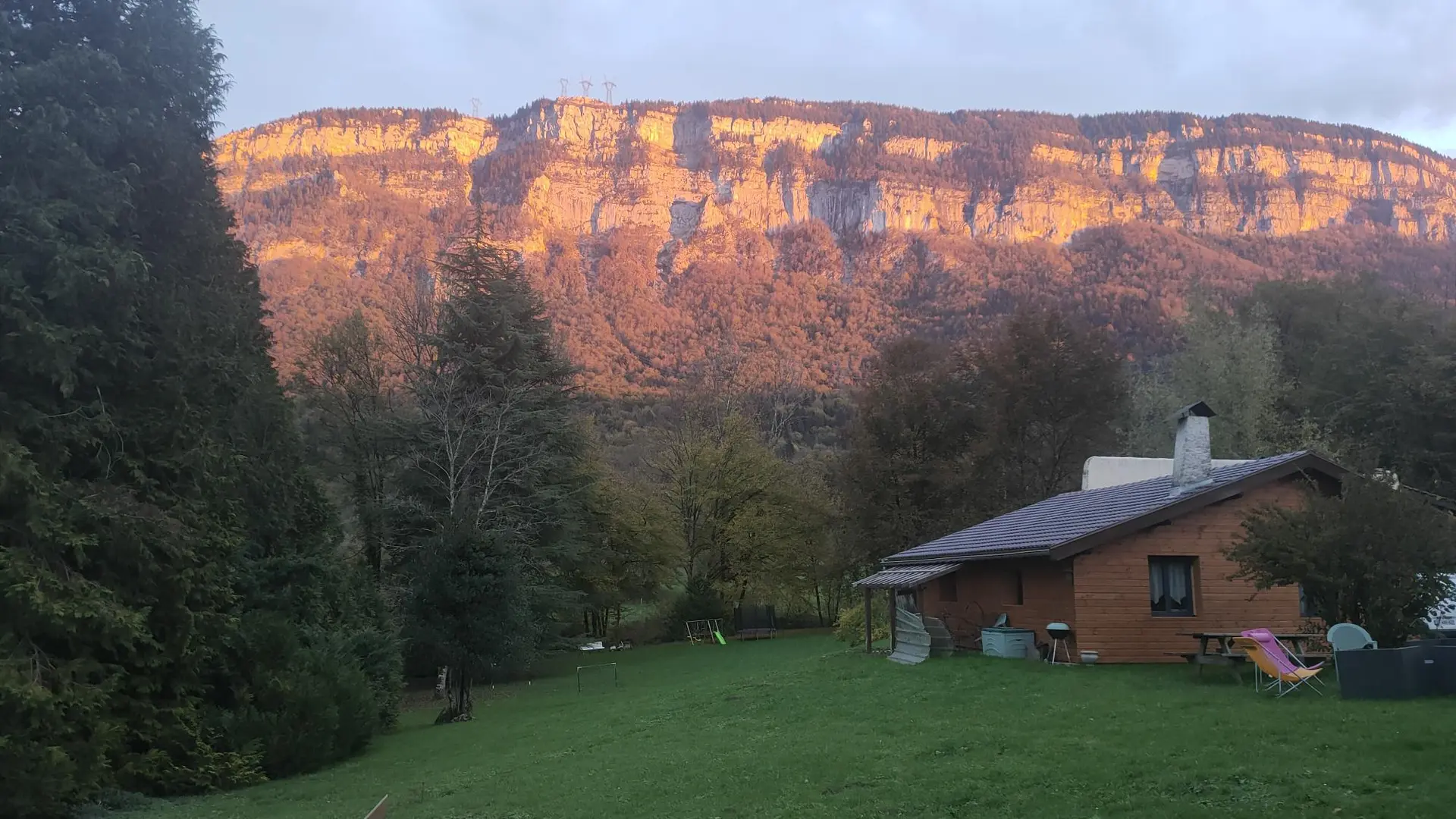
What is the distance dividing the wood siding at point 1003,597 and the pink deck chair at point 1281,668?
466 cm

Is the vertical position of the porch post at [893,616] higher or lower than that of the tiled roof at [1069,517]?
lower

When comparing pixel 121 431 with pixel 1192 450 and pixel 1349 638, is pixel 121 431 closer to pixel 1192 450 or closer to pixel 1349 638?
pixel 1349 638

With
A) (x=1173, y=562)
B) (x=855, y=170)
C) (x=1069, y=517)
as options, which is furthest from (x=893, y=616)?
(x=855, y=170)

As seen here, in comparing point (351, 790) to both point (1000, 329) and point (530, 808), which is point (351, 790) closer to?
point (530, 808)

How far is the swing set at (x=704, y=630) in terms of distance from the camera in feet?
135

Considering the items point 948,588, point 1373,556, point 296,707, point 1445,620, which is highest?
point 1373,556

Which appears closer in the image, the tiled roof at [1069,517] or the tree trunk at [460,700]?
the tiled roof at [1069,517]

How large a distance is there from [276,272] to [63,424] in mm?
80441

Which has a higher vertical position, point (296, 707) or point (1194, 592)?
point (1194, 592)

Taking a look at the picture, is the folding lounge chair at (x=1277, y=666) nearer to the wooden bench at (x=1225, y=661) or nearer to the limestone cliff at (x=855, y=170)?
the wooden bench at (x=1225, y=661)

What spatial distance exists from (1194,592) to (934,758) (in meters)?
9.74

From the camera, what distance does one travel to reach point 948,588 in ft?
76.8

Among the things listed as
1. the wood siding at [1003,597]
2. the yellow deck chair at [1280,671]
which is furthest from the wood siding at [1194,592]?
the yellow deck chair at [1280,671]

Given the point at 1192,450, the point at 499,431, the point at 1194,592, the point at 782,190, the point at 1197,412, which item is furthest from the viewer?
the point at 782,190
